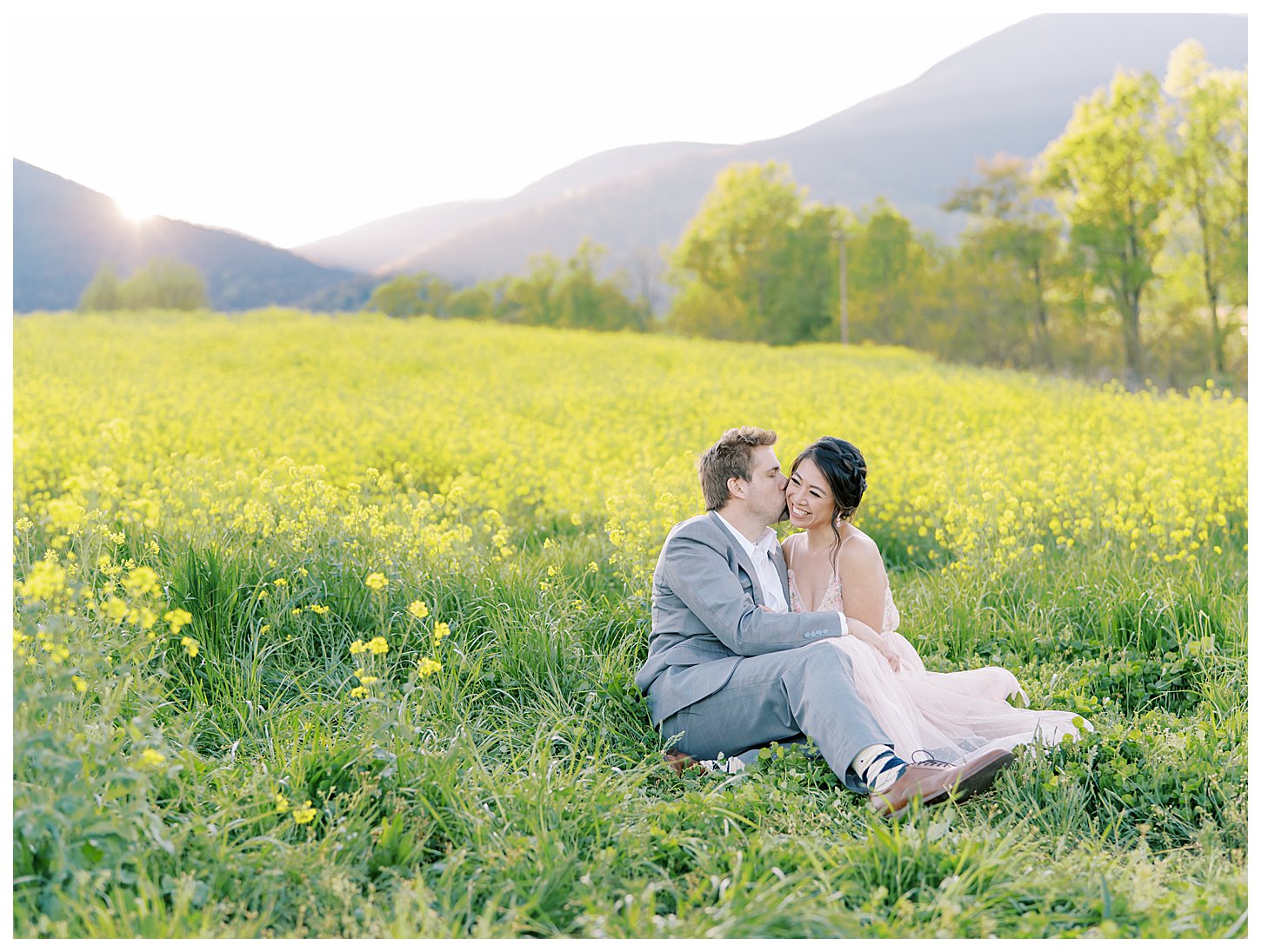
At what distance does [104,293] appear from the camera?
67.9 m

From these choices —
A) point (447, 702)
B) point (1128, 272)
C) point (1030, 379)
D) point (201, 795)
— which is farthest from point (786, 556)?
point (1128, 272)

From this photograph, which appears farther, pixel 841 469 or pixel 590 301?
pixel 590 301

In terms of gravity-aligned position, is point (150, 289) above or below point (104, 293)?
above

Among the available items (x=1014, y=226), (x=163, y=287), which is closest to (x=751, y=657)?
(x=1014, y=226)

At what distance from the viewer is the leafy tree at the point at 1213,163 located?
1209 inches

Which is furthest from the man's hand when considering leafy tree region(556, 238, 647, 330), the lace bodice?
leafy tree region(556, 238, 647, 330)

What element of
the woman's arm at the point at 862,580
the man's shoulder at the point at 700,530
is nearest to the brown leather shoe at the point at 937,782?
the woman's arm at the point at 862,580

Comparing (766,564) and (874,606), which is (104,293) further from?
(874,606)

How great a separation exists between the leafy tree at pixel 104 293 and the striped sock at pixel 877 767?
218 feet

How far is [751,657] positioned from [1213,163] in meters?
34.2

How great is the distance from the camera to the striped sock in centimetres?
367

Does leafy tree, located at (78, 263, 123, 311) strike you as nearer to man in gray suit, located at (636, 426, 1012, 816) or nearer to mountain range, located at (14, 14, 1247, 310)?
mountain range, located at (14, 14, 1247, 310)

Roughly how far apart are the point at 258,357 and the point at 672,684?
17.7 metres

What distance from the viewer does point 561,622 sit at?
5.16 metres
